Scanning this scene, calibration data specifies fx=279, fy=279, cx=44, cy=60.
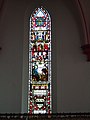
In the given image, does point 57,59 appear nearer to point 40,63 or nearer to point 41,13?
point 40,63

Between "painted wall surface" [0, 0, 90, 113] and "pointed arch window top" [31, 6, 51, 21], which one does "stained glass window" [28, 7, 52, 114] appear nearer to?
"pointed arch window top" [31, 6, 51, 21]

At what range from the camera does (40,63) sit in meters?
10.4

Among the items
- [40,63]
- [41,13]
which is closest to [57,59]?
[40,63]

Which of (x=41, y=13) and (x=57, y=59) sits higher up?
(x=41, y=13)

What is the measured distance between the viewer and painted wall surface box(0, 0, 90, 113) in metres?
9.69

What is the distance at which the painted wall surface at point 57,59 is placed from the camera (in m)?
9.69

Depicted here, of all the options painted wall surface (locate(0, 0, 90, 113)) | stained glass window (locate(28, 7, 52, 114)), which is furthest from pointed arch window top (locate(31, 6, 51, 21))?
painted wall surface (locate(0, 0, 90, 113))

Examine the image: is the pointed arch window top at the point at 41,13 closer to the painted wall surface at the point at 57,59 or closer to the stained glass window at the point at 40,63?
the stained glass window at the point at 40,63

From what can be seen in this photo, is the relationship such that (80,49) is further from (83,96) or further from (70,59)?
(83,96)

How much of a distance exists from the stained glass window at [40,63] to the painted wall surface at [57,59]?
0.25m

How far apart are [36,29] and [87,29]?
1981 millimetres

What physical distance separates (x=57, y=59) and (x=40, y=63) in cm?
73

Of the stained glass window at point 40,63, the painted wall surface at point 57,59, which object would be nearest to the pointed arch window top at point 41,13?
the stained glass window at point 40,63

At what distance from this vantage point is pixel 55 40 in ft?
33.9
